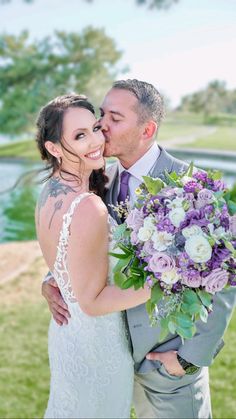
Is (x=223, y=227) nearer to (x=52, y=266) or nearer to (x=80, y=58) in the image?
(x=52, y=266)

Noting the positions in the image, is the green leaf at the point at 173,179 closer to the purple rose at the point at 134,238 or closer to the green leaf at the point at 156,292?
the purple rose at the point at 134,238

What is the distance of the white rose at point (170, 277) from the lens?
1.69 m

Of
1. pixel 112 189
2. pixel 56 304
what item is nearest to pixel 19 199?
pixel 112 189

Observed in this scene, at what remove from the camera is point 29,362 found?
4312mm

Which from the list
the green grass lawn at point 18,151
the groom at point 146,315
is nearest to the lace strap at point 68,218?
the groom at point 146,315

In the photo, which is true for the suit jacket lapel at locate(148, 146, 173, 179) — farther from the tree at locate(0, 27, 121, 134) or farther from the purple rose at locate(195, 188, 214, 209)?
the tree at locate(0, 27, 121, 134)

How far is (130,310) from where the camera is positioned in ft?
7.32

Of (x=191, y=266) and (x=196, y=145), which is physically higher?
(x=191, y=266)

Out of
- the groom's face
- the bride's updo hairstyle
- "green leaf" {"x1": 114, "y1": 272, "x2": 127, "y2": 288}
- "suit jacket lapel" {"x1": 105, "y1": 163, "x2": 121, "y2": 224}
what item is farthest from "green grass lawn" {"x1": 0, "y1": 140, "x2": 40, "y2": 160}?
"green leaf" {"x1": 114, "y1": 272, "x2": 127, "y2": 288}

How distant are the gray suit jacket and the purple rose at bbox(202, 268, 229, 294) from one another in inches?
20.5

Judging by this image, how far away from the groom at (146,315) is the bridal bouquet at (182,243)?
0.44 m

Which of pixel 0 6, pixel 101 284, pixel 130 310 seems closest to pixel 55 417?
pixel 130 310

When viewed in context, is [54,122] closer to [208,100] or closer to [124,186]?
[124,186]

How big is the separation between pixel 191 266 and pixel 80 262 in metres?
0.42
